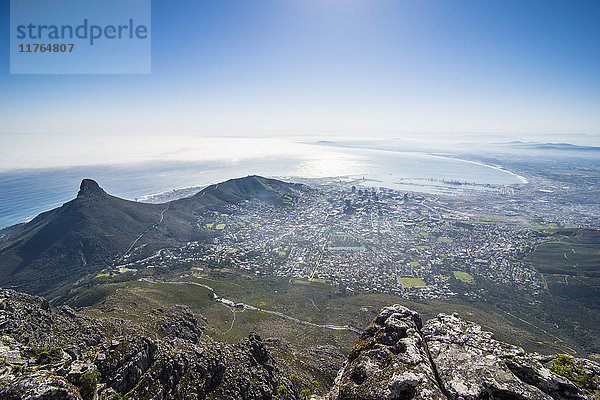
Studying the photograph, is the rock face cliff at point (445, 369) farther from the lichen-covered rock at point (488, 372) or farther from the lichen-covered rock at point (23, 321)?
the lichen-covered rock at point (23, 321)

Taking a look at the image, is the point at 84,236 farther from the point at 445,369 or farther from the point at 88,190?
the point at 445,369

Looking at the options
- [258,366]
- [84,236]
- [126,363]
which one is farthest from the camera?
[84,236]

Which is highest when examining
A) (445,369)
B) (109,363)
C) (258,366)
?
(445,369)

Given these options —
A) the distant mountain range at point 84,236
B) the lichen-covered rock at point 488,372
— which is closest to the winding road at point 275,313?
the distant mountain range at point 84,236

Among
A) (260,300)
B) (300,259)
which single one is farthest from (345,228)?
(260,300)

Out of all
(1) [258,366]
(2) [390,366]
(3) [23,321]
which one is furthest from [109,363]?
(2) [390,366]

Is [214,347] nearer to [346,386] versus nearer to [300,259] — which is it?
[346,386]
